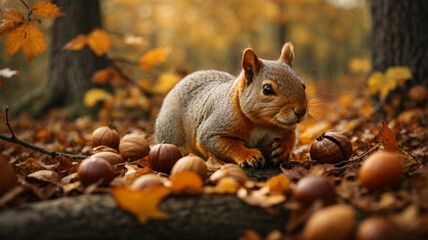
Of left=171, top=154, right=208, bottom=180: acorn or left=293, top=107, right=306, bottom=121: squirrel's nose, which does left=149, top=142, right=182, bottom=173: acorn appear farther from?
left=293, top=107, right=306, bottom=121: squirrel's nose

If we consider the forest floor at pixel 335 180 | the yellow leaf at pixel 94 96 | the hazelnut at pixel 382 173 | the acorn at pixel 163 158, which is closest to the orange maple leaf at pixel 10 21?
the forest floor at pixel 335 180

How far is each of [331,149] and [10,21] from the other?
2.32m

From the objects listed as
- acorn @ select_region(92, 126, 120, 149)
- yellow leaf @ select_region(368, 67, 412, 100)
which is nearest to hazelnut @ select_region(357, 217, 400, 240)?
acorn @ select_region(92, 126, 120, 149)

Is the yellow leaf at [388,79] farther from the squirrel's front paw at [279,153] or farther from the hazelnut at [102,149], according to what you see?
the hazelnut at [102,149]

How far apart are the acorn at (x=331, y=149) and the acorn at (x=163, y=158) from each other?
969 mm

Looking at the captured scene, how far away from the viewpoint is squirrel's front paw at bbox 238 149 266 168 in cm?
238

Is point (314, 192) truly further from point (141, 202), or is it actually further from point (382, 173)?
point (141, 202)

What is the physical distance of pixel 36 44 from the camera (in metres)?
2.50

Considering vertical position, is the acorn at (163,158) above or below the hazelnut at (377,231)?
below

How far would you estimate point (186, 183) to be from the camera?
5.71 ft

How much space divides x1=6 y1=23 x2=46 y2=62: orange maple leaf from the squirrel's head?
1.47m

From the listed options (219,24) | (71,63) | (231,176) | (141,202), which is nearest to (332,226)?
(231,176)

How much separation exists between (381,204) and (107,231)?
1234 mm

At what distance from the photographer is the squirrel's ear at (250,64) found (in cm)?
238
